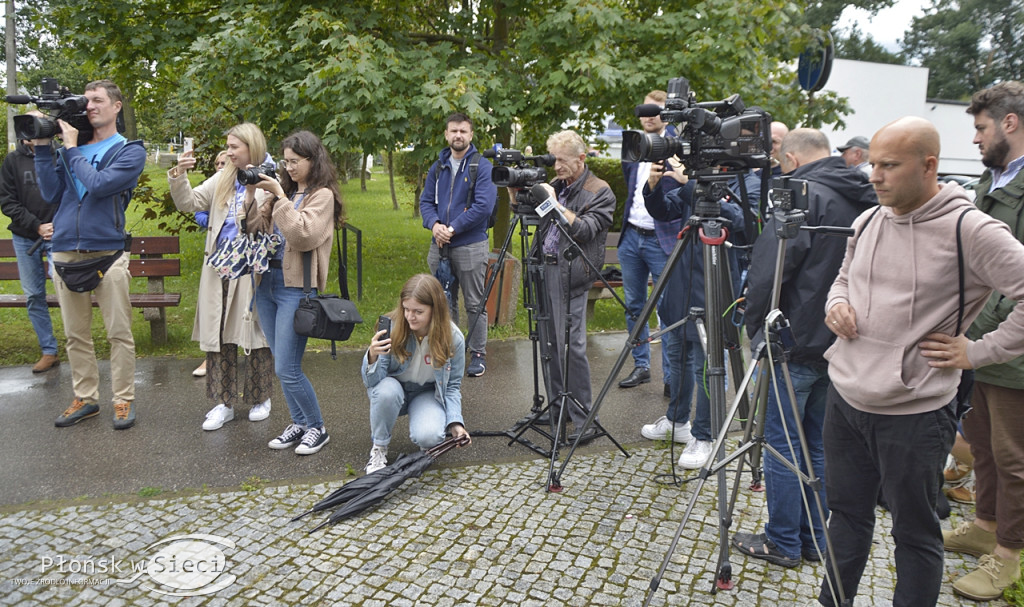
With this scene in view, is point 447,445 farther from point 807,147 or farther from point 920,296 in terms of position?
point 920,296

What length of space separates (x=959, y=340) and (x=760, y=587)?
58.3 inches

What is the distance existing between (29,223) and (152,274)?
1245 mm

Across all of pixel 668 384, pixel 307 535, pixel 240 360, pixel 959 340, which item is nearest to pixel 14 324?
pixel 240 360

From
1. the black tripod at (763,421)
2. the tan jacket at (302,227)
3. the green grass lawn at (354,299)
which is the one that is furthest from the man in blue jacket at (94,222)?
the black tripod at (763,421)

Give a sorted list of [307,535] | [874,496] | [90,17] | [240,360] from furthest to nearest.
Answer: [90,17] → [240,360] → [307,535] → [874,496]

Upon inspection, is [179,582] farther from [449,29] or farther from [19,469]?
[449,29]

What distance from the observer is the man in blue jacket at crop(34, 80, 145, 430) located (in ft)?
16.2

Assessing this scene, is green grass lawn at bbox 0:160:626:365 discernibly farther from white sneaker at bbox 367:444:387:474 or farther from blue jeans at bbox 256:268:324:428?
white sneaker at bbox 367:444:387:474

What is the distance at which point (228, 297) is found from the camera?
5.26 meters

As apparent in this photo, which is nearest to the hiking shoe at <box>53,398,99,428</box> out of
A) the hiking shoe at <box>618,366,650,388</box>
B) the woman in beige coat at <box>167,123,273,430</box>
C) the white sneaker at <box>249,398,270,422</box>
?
the woman in beige coat at <box>167,123,273,430</box>

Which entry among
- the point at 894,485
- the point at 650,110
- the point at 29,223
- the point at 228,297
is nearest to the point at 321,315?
the point at 228,297

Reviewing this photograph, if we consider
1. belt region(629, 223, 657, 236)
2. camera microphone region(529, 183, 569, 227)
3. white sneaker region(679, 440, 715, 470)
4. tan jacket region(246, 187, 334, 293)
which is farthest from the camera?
belt region(629, 223, 657, 236)

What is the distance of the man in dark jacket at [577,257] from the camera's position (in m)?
4.96

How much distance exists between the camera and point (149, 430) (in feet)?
16.9
